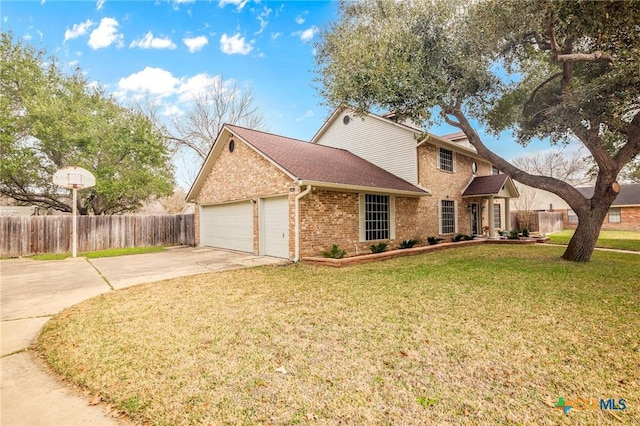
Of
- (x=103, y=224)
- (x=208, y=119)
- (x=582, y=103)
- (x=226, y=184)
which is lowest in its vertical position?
(x=103, y=224)

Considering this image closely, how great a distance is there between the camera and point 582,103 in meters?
8.40

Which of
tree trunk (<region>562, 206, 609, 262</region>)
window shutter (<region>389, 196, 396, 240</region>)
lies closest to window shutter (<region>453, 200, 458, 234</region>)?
window shutter (<region>389, 196, 396, 240</region>)

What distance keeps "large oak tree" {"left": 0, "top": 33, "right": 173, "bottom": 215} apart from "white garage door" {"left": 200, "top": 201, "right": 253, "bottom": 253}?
4808mm

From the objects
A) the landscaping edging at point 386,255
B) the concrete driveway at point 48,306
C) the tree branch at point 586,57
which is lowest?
the concrete driveway at point 48,306

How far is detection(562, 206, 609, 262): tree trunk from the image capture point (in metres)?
8.84

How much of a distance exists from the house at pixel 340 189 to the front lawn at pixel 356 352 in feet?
14.2

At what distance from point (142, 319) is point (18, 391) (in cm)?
170

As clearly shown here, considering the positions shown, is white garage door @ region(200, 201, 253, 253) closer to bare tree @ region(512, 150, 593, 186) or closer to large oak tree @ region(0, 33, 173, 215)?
large oak tree @ region(0, 33, 173, 215)

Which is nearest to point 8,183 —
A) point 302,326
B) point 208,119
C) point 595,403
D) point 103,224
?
point 103,224

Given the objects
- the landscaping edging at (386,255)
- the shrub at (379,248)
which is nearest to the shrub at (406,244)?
the landscaping edging at (386,255)

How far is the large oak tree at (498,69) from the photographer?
7.75 m

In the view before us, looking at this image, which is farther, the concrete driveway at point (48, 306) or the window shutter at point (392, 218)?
the window shutter at point (392, 218)

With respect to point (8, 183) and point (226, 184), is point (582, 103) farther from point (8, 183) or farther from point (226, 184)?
point (8, 183)

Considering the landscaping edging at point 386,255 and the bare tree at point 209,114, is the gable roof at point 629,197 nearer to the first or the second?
the landscaping edging at point 386,255
